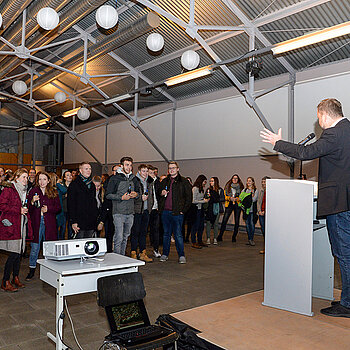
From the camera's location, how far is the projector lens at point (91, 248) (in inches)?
104

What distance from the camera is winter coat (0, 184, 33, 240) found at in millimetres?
4141

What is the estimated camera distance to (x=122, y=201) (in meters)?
5.22

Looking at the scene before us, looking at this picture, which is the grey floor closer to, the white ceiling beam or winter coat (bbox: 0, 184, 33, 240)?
winter coat (bbox: 0, 184, 33, 240)

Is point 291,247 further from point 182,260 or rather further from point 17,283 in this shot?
point 17,283

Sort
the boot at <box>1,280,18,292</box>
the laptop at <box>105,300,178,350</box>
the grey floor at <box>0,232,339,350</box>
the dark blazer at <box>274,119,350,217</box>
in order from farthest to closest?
the boot at <box>1,280,18,292</box>
the grey floor at <box>0,232,339,350</box>
the dark blazer at <box>274,119,350,217</box>
the laptop at <box>105,300,178,350</box>

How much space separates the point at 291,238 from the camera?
3.32 m

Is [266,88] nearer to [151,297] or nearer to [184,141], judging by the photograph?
[184,141]

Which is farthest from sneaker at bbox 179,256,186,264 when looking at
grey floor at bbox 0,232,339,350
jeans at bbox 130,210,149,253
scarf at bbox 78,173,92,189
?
scarf at bbox 78,173,92,189

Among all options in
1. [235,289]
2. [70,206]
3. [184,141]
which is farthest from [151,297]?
[184,141]

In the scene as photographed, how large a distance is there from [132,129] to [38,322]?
9.70m

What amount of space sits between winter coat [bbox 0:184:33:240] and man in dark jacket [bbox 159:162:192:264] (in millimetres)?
2278

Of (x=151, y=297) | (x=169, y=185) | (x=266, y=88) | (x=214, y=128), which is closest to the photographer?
(x=151, y=297)

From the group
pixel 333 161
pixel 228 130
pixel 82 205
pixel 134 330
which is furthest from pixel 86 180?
pixel 228 130

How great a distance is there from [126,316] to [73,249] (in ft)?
1.97
